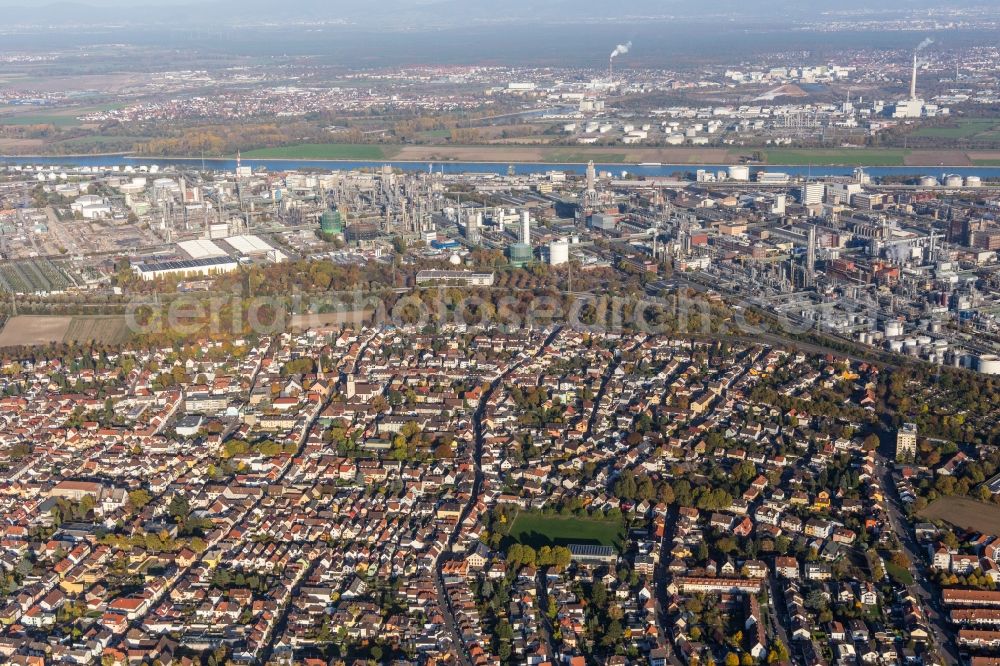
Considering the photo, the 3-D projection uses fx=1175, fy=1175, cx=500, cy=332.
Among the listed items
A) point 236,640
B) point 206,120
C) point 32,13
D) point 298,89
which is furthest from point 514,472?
point 32,13

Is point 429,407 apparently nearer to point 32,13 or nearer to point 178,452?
point 178,452

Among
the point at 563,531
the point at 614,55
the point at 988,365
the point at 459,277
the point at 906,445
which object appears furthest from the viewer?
the point at 614,55

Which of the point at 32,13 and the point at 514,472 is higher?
the point at 32,13

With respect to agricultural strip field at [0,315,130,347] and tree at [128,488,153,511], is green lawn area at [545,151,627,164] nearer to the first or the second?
agricultural strip field at [0,315,130,347]

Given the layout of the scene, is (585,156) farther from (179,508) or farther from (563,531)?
(179,508)

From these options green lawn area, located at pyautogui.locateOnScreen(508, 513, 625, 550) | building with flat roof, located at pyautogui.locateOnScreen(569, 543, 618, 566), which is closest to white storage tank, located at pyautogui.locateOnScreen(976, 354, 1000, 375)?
green lawn area, located at pyautogui.locateOnScreen(508, 513, 625, 550)

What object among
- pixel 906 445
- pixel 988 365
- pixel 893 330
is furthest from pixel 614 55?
pixel 906 445
